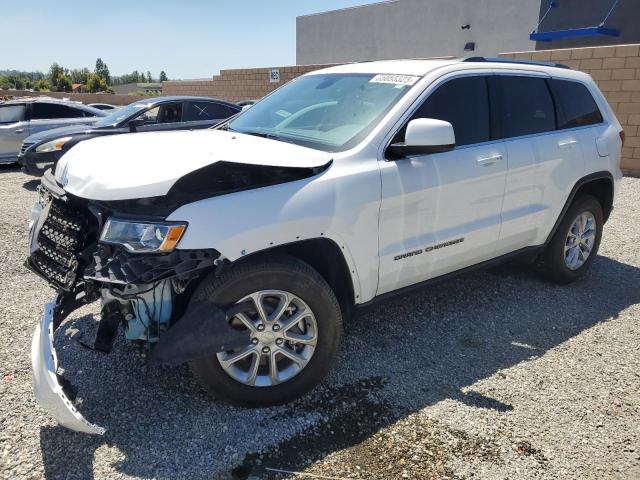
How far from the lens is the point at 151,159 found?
291 cm

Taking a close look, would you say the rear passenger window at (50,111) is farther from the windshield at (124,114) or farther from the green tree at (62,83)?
the green tree at (62,83)

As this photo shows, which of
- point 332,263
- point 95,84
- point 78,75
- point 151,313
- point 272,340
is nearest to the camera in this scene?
point 151,313

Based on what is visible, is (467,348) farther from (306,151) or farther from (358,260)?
(306,151)

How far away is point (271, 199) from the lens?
9.34 feet

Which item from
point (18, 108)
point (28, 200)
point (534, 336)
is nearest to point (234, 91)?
point (18, 108)

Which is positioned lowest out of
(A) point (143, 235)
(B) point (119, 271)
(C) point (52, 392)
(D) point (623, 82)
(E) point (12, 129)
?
(C) point (52, 392)

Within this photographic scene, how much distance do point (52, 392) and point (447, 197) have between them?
255 cm

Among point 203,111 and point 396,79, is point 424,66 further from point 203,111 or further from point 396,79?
point 203,111

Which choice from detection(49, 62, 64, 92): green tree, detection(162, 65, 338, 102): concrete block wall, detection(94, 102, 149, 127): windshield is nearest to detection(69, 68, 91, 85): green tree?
detection(49, 62, 64, 92): green tree

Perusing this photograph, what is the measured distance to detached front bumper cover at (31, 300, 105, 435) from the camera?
8.07 feet

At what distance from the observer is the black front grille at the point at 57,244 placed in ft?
9.91

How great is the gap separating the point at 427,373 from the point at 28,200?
724 centimetres

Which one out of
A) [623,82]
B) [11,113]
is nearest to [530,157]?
[623,82]

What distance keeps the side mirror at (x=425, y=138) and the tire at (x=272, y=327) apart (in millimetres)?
961
